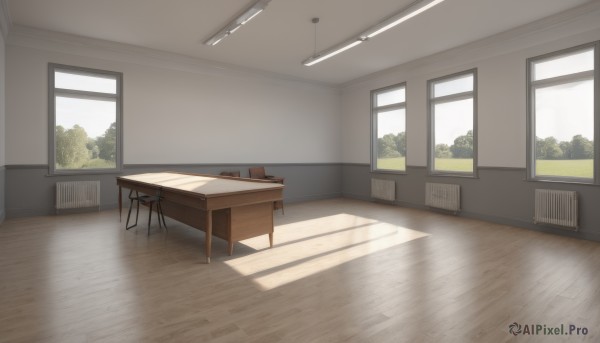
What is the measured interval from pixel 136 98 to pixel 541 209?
732 centimetres

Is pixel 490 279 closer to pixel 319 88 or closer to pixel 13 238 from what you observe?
pixel 13 238

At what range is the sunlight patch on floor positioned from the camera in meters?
3.25

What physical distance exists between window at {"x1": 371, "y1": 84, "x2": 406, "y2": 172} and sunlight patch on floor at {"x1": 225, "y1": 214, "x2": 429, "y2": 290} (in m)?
2.40

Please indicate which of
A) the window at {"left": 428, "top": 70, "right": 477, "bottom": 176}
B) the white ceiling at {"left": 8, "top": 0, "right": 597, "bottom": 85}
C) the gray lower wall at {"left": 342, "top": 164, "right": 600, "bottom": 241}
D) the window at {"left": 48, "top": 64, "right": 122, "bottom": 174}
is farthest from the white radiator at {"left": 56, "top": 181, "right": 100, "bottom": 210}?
the window at {"left": 428, "top": 70, "right": 477, "bottom": 176}

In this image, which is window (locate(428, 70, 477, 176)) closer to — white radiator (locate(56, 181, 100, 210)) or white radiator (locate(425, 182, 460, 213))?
white radiator (locate(425, 182, 460, 213))

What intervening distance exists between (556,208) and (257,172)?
18.0 feet

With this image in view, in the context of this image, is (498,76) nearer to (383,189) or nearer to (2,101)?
(383,189)

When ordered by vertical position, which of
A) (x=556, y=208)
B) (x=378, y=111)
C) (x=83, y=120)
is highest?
(x=378, y=111)

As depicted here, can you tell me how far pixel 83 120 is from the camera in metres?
6.12

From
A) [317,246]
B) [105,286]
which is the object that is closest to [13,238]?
[105,286]

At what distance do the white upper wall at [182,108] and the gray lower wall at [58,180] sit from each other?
0.49 ft

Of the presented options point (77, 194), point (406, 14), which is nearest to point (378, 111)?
point (406, 14)

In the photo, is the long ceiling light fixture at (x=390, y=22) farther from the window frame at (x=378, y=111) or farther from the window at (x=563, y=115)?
the window frame at (x=378, y=111)

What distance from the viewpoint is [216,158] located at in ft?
24.4
